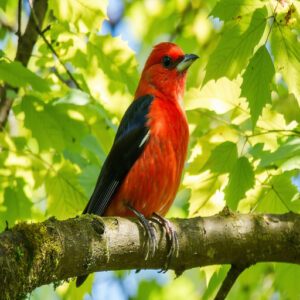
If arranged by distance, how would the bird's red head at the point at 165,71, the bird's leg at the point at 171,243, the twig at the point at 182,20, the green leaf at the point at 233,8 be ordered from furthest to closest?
the twig at the point at 182,20 → the bird's red head at the point at 165,71 → the bird's leg at the point at 171,243 → the green leaf at the point at 233,8

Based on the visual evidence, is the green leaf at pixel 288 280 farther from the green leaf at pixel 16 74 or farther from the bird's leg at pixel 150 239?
the green leaf at pixel 16 74

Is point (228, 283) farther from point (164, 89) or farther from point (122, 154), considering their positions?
point (164, 89)

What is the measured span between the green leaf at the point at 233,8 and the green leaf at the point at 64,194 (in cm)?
187

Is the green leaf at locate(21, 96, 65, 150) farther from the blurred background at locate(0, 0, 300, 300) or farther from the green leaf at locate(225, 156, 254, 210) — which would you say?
the green leaf at locate(225, 156, 254, 210)

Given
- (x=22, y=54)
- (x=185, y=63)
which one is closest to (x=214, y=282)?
(x=185, y=63)

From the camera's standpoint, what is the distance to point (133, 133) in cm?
498

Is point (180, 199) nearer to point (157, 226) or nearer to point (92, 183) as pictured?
point (92, 183)

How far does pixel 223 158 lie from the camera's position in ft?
13.9

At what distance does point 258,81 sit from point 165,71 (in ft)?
7.33

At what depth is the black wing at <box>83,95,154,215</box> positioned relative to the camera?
4738mm

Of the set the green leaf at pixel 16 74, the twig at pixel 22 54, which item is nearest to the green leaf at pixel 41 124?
the green leaf at pixel 16 74

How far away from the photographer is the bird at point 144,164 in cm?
474

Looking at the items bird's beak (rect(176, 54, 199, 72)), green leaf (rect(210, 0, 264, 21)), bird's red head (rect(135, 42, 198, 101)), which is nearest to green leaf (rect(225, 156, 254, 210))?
green leaf (rect(210, 0, 264, 21))

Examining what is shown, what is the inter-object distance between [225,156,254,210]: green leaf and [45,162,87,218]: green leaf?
1296mm
